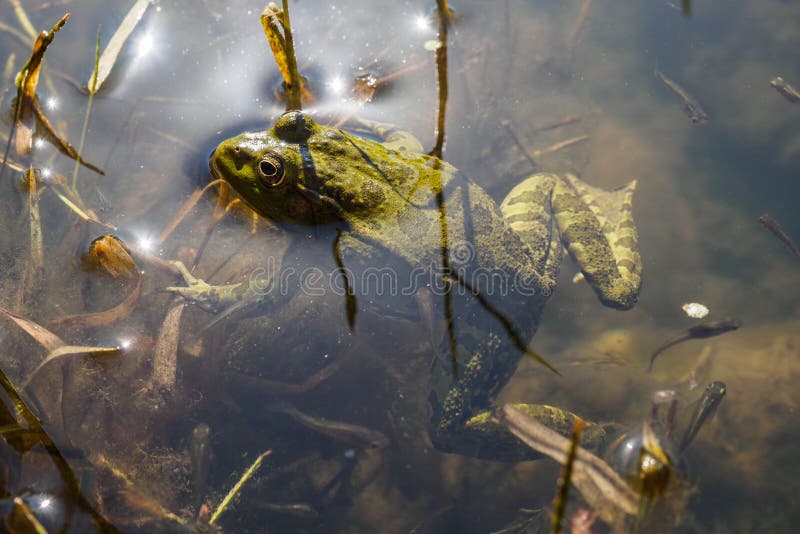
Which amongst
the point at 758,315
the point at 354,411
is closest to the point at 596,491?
the point at 354,411

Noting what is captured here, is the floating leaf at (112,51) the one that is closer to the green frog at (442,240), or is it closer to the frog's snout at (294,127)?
the green frog at (442,240)

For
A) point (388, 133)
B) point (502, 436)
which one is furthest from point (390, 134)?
point (502, 436)

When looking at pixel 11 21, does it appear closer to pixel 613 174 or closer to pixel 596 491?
pixel 613 174

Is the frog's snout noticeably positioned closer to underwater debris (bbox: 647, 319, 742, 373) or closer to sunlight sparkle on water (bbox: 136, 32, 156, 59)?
sunlight sparkle on water (bbox: 136, 32, 156, 59)

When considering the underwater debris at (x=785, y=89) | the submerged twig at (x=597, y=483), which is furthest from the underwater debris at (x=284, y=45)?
the underwater debris at (x=785, y=89)

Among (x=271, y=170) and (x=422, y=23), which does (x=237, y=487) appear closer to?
(x=271, y=170)

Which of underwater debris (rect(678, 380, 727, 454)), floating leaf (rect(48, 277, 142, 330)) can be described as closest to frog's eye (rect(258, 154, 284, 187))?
floating leaf (rect(48, 277, 142, 330))
